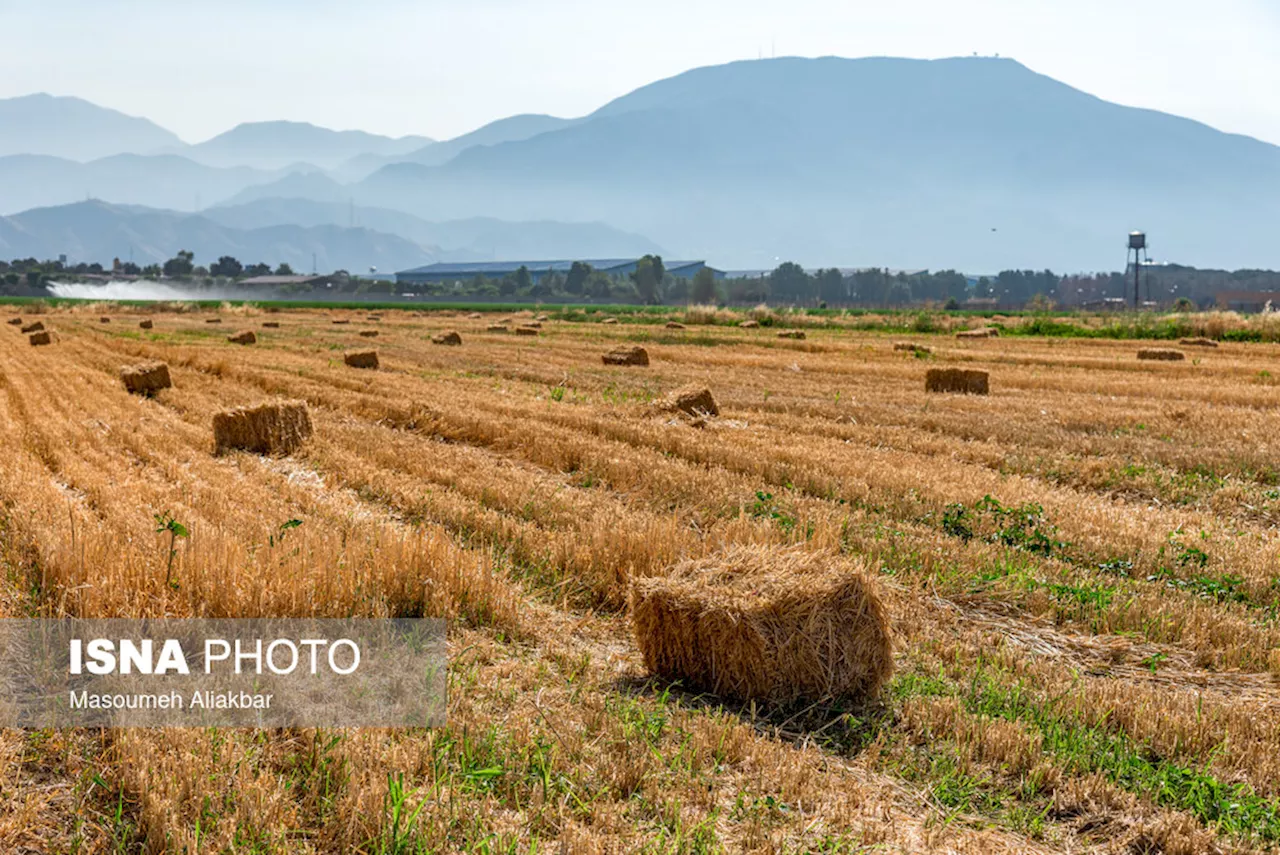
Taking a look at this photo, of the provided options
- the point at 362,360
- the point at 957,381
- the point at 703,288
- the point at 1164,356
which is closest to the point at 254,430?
the point at 362,360

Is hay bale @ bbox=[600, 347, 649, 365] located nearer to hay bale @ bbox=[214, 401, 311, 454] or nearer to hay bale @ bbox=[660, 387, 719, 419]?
hay bale @ bbox=[660, 387, 719, 419]

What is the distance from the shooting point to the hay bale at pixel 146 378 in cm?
2230

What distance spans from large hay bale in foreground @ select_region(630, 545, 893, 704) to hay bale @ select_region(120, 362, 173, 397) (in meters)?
18.9

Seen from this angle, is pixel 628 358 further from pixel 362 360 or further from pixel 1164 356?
pixel 1164 356

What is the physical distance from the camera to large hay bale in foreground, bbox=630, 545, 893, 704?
648 cm

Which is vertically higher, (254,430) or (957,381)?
(957,381)

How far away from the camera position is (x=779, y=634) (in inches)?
255

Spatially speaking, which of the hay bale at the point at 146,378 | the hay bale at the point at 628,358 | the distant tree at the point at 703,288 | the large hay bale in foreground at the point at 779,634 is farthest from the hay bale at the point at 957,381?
the distant tree at the point at 703,288

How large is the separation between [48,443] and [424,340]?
1118 inches

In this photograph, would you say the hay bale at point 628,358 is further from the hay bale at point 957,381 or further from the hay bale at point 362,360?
the hay bale at point 957,381

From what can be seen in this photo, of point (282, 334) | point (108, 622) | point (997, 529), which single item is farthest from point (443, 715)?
point (282, 334)

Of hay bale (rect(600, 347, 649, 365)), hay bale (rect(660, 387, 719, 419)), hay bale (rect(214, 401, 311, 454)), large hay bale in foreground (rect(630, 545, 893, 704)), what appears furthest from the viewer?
hay bale (rect(600, 347, 649, 365))

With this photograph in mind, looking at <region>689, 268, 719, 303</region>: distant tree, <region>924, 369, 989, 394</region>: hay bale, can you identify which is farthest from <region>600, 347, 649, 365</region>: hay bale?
<region>689, 268, 719, 303</region>: distant tree

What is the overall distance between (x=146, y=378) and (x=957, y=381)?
18172mm
